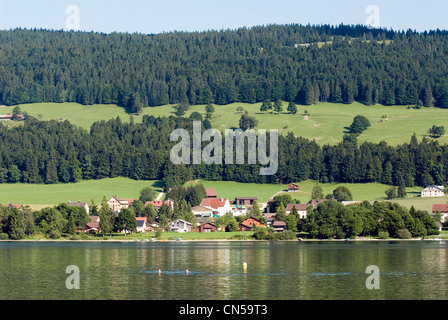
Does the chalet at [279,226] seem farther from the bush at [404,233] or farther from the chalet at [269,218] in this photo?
the bush at [404,233]

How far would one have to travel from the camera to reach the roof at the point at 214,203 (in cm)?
19010

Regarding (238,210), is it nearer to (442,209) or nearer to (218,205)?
(218,205)

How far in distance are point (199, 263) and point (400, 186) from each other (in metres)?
123

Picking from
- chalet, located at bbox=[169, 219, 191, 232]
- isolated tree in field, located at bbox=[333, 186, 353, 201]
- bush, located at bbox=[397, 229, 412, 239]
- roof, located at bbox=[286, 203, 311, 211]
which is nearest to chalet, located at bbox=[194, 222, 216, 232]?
chalet, located at bbox=[169, 219, 191, 232]

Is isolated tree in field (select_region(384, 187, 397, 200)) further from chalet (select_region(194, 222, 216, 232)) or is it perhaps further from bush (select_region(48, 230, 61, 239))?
bush (select_region(48, 230, 61, 239))

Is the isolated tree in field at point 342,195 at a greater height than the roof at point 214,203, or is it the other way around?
the isolated tree in field at point 342,195

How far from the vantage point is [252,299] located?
60.5 metres

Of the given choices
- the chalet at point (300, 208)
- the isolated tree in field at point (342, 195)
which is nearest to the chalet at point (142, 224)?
the chalet at point (300, 208)

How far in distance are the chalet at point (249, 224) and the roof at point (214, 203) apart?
97.1 ft

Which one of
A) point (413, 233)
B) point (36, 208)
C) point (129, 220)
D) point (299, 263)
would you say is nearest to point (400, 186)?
point (413, 233)

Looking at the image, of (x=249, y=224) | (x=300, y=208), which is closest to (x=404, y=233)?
(x=249, y=224)

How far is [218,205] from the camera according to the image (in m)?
190

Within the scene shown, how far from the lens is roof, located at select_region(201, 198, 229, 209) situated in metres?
190
